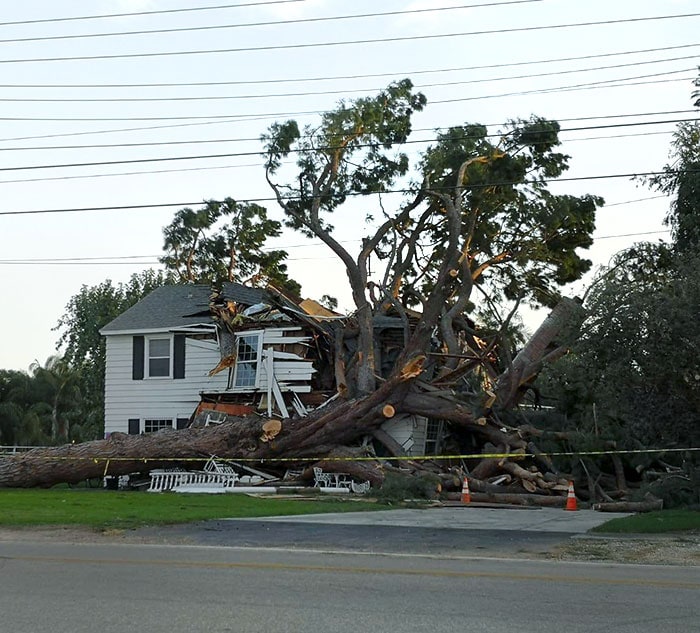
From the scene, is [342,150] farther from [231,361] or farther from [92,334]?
[92,334]

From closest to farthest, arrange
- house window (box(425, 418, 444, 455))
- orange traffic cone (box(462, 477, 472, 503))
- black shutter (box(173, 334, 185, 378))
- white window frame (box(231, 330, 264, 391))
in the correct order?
orange traffic cone (box(462, 477, 472, 503)) → house window (box(425, 418, 444, 455)) → white window frame (box(231, 330, 264, 391)) → black shutter (box(173, 334, 185, 378))

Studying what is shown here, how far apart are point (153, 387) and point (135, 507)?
12.9 metres

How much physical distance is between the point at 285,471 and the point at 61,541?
1341 centimetres

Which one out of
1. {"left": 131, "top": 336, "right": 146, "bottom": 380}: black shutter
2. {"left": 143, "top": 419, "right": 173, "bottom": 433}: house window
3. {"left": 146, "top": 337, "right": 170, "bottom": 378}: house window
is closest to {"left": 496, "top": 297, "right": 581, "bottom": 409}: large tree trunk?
{"left": 146, "top": 337, "right": 170, "bottom": 378}: house window

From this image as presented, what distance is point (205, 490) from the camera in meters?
25.2

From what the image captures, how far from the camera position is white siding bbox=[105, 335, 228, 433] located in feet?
102

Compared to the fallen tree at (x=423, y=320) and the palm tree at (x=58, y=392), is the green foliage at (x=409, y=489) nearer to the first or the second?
the fallen tree at (x=423, y=320)

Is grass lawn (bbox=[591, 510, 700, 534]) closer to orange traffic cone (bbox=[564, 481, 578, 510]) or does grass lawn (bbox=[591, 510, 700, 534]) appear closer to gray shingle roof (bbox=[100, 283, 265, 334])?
orange traffic cone (bbox=[564, 481, 578, 510])

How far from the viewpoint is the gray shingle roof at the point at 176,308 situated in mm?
32062

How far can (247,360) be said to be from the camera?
30000 mm

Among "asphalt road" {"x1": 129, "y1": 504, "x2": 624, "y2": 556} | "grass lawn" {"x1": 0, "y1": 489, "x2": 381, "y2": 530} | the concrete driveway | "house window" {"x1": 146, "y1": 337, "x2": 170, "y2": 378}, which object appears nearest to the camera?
"asphalt road" {"x1": 129, "y1": 504, "x2": 624, "y2": 556}

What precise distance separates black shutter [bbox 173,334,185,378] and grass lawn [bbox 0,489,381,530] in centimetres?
768

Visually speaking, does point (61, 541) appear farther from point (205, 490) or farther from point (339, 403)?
point (339, 403)

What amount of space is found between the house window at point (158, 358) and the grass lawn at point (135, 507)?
7.97 meters
